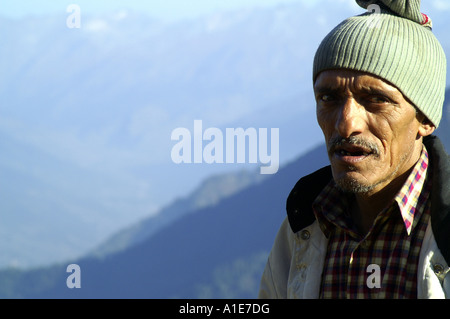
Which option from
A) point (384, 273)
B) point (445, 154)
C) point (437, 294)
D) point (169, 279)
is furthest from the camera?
point (169, 279)

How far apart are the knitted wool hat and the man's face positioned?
3 cm

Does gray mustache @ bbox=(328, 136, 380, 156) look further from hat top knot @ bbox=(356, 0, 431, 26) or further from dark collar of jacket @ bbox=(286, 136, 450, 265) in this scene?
hat top knot @ bbox=(356, 0, 431, 26)

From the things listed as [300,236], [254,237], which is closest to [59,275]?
[254,237]

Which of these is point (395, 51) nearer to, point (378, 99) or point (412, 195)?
point (378, 99)

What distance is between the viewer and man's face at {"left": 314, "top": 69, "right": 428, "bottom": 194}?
6.23 ft

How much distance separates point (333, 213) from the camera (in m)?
2.07

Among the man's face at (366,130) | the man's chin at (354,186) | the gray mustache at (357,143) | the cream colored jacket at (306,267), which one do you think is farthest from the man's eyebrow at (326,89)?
the cream colored jacket at (306,267)

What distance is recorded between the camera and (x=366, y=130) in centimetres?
191

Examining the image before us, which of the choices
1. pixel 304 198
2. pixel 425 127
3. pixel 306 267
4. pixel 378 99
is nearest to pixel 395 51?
pixel 378 99

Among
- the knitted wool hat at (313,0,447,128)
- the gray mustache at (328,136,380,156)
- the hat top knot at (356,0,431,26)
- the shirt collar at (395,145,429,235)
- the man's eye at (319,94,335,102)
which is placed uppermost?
the hat top knot at (356,0,431,26)

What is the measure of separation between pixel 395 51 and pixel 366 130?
238mm

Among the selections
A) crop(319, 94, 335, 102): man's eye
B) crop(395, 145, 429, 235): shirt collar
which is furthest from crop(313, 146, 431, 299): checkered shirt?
crop(319, 94, 335, 102): man's eye
